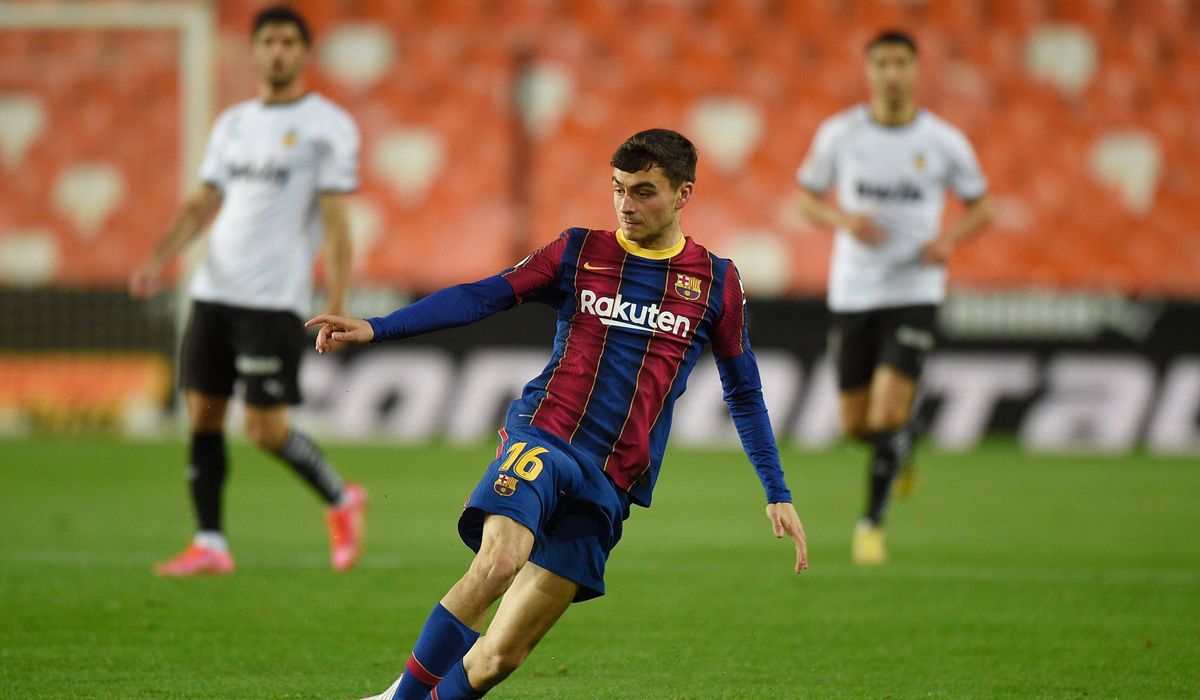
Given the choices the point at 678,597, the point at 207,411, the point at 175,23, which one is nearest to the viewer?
the point at 678,597

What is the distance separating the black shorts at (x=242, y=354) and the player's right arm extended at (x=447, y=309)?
285 cm

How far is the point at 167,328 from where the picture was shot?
44.1 ft

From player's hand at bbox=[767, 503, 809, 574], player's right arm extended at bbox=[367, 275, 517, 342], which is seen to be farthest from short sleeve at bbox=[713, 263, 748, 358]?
player's right arm extended at bbox=[367, 275, 517, 342]

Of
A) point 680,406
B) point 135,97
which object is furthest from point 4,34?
point 680,406

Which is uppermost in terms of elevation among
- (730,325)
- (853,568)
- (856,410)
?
(730,325)

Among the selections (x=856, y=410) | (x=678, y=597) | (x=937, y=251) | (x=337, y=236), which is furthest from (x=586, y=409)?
(x=856, y=410)

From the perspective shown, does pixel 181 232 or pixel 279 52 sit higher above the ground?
pixel 279 52

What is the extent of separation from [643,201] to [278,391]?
303cm

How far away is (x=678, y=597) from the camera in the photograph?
6.12 meters

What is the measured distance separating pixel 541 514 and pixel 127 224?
13692 millimetres

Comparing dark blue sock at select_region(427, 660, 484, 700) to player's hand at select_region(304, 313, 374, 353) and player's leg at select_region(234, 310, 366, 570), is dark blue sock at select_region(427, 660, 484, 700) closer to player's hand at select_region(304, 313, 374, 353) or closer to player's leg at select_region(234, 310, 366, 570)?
player's hand at select_region(304, 313, 374, 353)

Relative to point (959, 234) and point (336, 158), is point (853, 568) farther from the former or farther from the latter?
point (336, 158)

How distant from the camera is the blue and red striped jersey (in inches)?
158

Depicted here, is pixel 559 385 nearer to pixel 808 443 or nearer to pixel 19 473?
pixel 19 473
